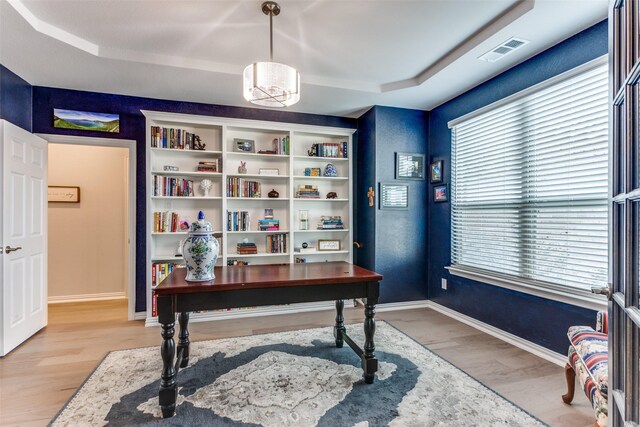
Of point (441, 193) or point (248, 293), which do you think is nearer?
point (248, 293)

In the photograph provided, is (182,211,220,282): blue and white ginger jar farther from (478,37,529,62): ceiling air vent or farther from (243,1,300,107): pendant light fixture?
(478,37,529,62): ceiling air vent

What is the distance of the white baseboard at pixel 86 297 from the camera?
441 cm

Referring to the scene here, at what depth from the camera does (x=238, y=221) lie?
3916 millimetres

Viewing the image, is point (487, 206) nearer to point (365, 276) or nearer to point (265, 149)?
point (365, 276)

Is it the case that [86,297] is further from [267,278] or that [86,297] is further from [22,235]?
[267,278]

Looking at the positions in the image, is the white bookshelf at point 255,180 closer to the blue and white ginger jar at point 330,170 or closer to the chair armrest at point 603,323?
the blue and white ginger jar at point 330,170

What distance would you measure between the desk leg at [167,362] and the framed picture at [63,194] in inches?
145

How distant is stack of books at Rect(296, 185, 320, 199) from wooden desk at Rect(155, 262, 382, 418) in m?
1.78

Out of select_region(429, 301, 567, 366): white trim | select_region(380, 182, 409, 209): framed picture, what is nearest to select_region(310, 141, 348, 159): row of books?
select_region(380, 182, 409, 209): framed picture

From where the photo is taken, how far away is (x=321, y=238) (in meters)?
4.45

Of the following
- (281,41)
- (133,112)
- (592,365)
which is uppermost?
(281,41)

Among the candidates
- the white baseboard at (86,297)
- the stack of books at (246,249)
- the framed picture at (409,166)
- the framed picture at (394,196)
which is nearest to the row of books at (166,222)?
the stack of books at (246,249)

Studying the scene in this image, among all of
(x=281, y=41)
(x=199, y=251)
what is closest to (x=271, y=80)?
(x=281, y=41)

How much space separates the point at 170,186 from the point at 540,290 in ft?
12.5
